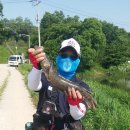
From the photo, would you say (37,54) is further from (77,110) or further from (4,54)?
(4,54)

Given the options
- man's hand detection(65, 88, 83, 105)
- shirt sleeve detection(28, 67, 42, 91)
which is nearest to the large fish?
man's hand detection(65, 88, 83, 105)

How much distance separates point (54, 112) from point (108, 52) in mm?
59859

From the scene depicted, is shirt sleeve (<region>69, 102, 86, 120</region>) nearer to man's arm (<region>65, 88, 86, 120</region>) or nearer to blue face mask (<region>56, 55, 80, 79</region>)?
man's arm (<region>65, 88, 86, 120</region>)

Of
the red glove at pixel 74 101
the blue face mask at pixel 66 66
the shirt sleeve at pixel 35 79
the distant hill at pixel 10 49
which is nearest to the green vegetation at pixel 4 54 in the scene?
the distant hill at pixel 10 49

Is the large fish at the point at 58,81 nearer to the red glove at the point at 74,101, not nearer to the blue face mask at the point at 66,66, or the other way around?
the red glove at the point at 74,101

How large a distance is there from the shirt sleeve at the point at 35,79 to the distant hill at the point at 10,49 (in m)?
65.6

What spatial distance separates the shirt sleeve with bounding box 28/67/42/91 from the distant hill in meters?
65.6

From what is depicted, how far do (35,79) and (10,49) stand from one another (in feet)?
238

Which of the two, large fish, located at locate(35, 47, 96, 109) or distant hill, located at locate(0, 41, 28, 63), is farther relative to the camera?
distant hill, located at locate(0, 41, 28, 63)

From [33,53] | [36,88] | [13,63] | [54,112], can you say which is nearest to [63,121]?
[54,112]

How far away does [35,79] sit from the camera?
4.24 meters

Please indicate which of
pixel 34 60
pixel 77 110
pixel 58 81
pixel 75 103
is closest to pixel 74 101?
pixel 75 103

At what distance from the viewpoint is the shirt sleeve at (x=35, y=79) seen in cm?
415

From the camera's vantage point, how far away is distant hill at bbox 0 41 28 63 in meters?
72.7
